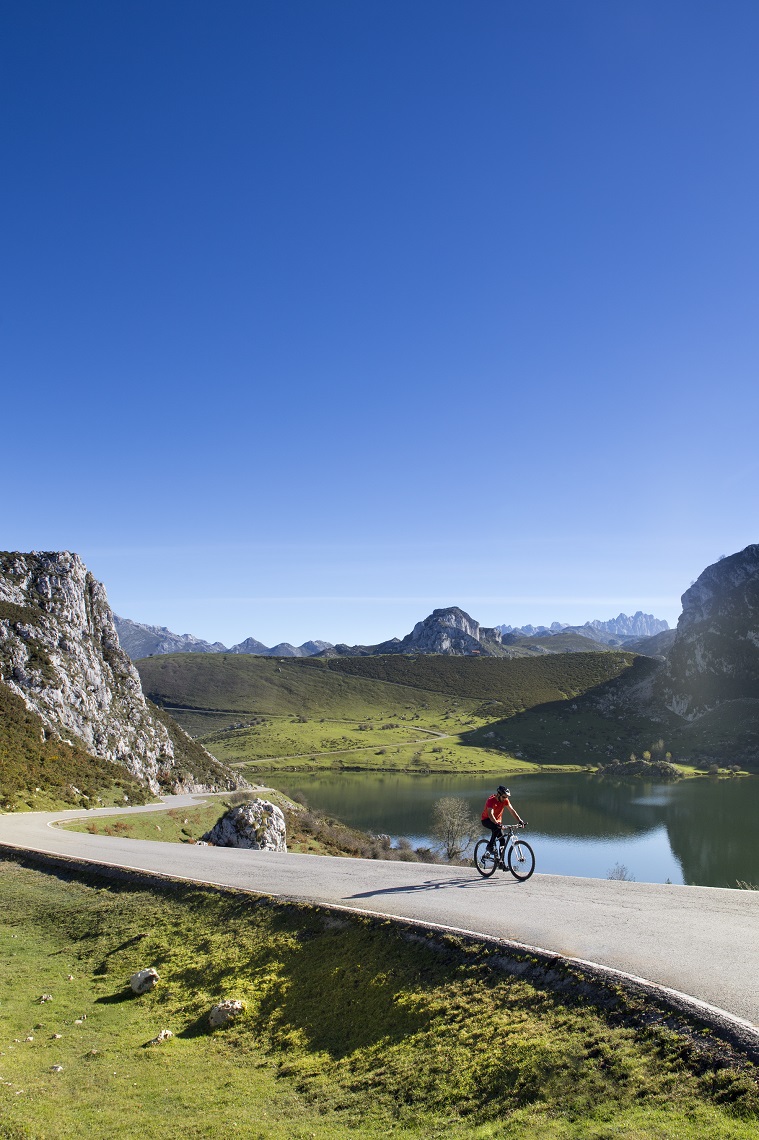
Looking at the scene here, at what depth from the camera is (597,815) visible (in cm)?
9919

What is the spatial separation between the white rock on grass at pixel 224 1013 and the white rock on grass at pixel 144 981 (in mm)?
2766

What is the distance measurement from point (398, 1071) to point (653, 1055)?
3.96m

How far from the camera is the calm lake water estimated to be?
2694 inches

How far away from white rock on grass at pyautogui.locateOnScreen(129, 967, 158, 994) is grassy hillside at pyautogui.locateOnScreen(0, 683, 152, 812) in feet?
105

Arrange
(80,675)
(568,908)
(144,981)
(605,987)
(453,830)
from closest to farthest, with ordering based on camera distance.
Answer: (605,987) → (568,908) → (144,981) → (453,830) → (80,675)

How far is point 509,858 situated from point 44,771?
145 ft

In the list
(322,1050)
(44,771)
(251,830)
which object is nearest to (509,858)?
(322,1050)

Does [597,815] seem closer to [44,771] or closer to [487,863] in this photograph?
[44,771]

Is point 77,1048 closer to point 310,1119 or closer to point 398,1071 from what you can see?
point 310,1119

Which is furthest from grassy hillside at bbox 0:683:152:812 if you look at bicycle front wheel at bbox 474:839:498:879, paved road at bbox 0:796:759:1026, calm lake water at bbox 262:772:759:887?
calm lake water at bbox 262:772:759:887

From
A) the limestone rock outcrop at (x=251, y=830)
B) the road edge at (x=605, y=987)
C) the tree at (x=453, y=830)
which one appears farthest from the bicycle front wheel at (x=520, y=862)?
the tree at (x=453, y=830)

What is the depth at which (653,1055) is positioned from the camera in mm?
8703

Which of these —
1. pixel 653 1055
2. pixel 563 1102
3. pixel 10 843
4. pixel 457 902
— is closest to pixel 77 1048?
pixel 457 902

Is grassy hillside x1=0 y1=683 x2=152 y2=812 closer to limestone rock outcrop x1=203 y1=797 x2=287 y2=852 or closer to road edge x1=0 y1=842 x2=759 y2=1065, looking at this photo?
limestone rock outcrop x1=203 y1=797 x2=287 y2=852
